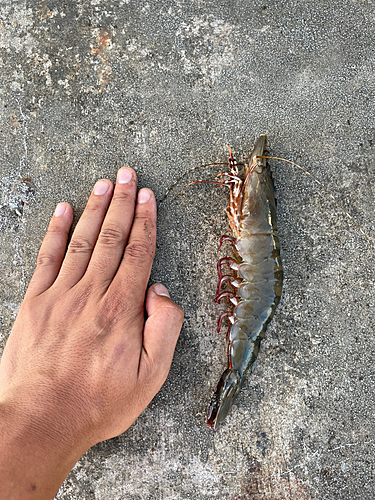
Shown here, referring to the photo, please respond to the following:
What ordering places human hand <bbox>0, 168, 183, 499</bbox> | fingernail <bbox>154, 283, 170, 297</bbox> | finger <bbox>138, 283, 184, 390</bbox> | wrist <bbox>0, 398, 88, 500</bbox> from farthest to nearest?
fingernail <bbox>154, 283, 170, 297</bbox>
finger <bbox>138, 283, 184, 390</bbox>
human hand <bbox>0, 168, 183, 499</bbox>
wrist <bbox>0, 398, 88, 500</bbox>

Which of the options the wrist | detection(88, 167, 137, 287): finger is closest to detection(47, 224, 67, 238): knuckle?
detection(88, 167, 137, 287): finger

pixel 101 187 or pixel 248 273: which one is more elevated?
pixel 101 187

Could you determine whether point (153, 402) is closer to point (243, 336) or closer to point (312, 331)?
point (243, 336)

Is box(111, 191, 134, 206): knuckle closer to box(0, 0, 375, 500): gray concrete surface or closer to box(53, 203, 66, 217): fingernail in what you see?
box(0, 0, 375, 500): gray concrete surface

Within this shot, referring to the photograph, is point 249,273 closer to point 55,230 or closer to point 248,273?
point 248,273

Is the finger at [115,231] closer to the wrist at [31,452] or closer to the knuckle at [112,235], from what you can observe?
the knuckle at [112,235]

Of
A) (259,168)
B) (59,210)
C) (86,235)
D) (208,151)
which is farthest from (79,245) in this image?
(259,168)

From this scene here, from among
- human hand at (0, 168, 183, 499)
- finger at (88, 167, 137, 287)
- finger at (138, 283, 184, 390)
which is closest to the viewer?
human hand at (0, 168, 183, 499)
